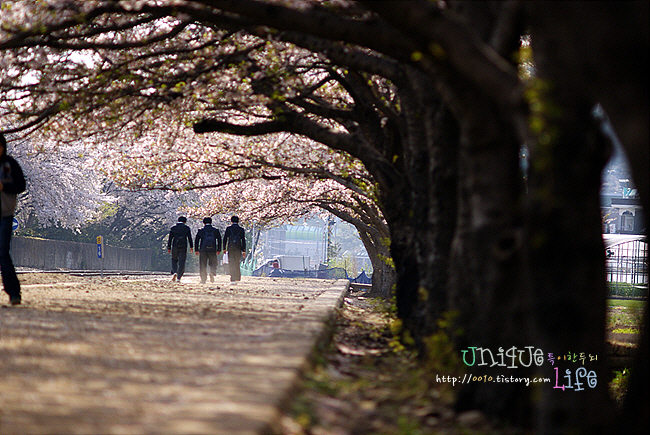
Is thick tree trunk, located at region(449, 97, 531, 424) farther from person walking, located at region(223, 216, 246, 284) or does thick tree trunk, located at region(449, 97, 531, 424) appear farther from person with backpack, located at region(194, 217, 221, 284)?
person walking, located at region(223, 216, 246, 284)

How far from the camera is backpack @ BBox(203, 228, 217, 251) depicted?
2338 cm

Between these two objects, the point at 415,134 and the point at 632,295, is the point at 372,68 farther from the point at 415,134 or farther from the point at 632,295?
the point at 632,295

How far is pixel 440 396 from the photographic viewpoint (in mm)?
5777

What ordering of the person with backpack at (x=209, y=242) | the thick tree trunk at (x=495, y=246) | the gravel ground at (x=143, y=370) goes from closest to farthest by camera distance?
the gravel ground at (x=143, y=370)
the thick tree trunk at (x=495, y=246)
the person with backpack at (x=209, y=242)

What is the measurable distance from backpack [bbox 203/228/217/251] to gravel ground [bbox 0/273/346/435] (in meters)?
13.4

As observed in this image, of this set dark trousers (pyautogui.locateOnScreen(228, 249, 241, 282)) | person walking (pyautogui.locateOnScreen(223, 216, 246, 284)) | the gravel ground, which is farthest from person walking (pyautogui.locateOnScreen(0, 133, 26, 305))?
dark trousers (pyautogui.locateOnScreen(228, 249, 241, 282))

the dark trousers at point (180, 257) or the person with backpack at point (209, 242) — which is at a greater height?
the person with backpack at point (209, 242)

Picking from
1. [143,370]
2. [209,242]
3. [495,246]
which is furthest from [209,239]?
[495,246]

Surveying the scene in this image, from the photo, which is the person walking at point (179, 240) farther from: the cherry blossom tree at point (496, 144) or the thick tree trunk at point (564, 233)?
the thick tree trunk at point (564, 233)

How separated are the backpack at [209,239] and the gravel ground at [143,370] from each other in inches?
526

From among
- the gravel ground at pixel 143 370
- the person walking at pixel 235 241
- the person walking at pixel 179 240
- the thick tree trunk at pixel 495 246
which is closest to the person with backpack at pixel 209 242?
the person walking at pixel 179 240

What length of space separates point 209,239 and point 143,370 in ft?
60.1

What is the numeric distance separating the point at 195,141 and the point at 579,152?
17.1 metres

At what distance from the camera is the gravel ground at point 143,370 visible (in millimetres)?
3629
